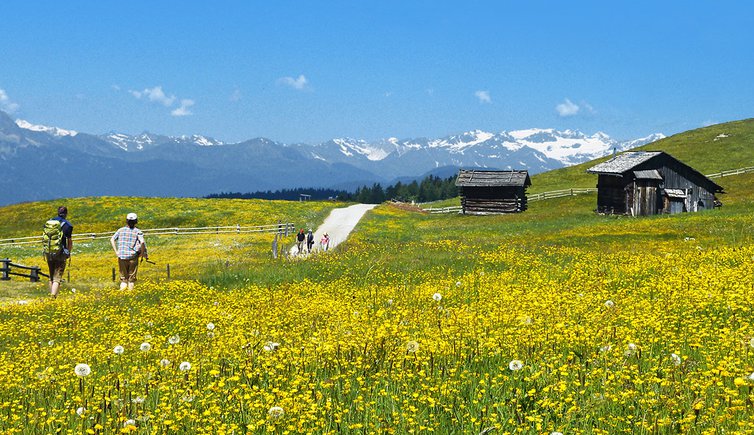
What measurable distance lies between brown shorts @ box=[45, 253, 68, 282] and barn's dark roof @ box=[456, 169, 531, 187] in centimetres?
6268

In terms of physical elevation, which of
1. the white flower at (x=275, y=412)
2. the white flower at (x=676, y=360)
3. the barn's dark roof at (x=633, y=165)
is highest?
the barn's dark roof at (x=633, y=165)

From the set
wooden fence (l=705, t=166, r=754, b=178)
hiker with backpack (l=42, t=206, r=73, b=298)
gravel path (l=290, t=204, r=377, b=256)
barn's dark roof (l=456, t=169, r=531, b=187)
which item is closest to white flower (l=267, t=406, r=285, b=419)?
hiker with backpack (l=42, t=206, r=73, b=298)

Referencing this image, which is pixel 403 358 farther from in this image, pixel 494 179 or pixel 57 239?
pixel 494 179

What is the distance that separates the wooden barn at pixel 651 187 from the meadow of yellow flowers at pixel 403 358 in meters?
47.0

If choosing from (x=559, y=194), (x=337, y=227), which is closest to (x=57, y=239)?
(x=337, y=227)

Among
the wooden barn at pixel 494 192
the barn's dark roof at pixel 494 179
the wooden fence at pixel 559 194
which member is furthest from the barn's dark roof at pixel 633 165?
the wooden fence at pixel 559 194

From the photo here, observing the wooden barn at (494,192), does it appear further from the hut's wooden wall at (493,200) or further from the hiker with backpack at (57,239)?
the hiker with backpack at (57,239)

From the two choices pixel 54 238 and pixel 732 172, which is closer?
pixel 54 238

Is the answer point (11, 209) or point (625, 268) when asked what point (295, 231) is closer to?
point (625, 268)

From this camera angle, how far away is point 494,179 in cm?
7925

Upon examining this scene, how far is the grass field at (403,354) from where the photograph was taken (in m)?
5.51

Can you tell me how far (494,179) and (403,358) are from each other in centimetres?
7418

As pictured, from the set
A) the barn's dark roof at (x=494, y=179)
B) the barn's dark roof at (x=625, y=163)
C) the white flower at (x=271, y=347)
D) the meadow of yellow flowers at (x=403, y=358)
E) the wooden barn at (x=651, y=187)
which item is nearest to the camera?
the meadow of yellow flowers at (x=403, y=358)

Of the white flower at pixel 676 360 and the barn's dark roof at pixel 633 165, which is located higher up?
the barn's dark roof at pixel 633 165
